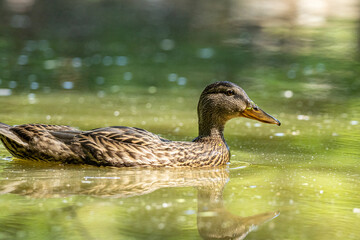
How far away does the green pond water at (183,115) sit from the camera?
21.7 ft

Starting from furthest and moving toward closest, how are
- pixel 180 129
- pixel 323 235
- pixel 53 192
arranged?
1. pixel 180 129
2. pixel 53 192
3. pixel 323 235

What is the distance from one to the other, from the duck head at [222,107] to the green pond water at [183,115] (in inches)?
19.7

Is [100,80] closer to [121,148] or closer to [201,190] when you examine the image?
[121,148]

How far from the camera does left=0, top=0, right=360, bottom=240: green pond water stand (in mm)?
6605

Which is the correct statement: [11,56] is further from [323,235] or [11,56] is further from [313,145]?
[323,235]

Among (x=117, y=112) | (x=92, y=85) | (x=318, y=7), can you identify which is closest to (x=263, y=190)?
(x=117, y=112)

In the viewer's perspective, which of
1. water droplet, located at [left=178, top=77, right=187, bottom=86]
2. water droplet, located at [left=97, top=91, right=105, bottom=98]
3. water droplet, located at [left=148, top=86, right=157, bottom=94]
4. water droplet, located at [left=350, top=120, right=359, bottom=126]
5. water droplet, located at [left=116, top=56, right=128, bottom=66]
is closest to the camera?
water droplet, located at [left=350, top=120, right=359, bottom=126]

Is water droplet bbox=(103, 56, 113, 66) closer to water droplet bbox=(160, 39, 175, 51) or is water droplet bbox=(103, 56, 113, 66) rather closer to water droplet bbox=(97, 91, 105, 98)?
water droplet bbox=(160, 39, 175, 51)

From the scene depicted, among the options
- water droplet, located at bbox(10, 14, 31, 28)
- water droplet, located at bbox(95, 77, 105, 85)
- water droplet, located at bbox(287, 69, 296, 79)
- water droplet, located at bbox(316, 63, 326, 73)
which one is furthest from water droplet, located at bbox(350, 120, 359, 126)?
water droplet, located at bbox(10, 14, 31, 28)

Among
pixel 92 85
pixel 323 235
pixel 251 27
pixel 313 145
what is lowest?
pixel 323 235

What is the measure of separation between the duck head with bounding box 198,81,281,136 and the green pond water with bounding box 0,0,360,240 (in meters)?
0.50

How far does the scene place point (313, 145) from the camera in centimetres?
1023

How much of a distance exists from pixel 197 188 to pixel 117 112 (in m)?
4.53

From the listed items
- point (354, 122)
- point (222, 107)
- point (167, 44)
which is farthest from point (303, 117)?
point (167, 44)
